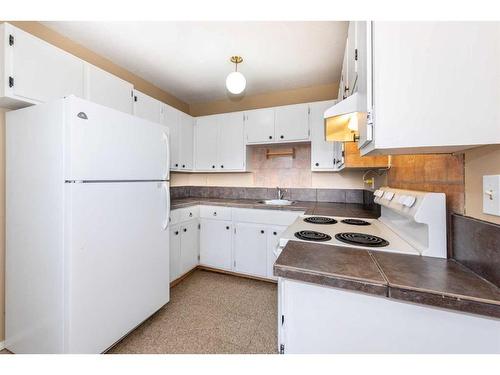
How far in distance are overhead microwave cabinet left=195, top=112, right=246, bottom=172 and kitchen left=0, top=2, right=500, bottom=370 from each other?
0.02 metres

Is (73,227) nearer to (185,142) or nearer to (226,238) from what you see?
(226,238)

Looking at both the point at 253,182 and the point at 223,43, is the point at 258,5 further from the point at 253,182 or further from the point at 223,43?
the point at 253,182

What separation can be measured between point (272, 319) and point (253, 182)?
1819 mm

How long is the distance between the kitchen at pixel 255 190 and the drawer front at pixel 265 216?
2 cm

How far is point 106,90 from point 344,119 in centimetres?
197

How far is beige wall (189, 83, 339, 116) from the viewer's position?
2805mm

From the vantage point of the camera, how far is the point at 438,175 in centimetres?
95

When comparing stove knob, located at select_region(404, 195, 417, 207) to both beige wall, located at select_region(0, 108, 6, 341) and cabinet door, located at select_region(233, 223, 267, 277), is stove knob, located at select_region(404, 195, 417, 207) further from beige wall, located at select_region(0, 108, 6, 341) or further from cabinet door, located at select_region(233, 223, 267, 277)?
beige wall, located at select_region(0, 108, 6, 341)

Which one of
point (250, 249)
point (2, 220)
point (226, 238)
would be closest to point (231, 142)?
point (226, 238)

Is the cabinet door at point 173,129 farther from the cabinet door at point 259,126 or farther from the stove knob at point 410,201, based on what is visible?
the stove knob at point 410,201

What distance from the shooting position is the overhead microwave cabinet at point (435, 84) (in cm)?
62

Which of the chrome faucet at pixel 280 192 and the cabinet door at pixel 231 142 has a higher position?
the cabinet door at pixel 231 142

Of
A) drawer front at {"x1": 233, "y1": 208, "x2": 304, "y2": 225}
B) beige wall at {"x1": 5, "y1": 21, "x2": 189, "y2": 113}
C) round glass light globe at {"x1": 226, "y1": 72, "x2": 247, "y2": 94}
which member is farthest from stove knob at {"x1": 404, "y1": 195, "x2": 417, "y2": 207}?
beige wall at {"x1": 5, "y1": 21, "x2": 189, "y2": 113}

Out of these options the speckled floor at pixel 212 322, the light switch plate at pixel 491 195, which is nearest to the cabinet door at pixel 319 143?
the speckled floor at pixel 212 322
